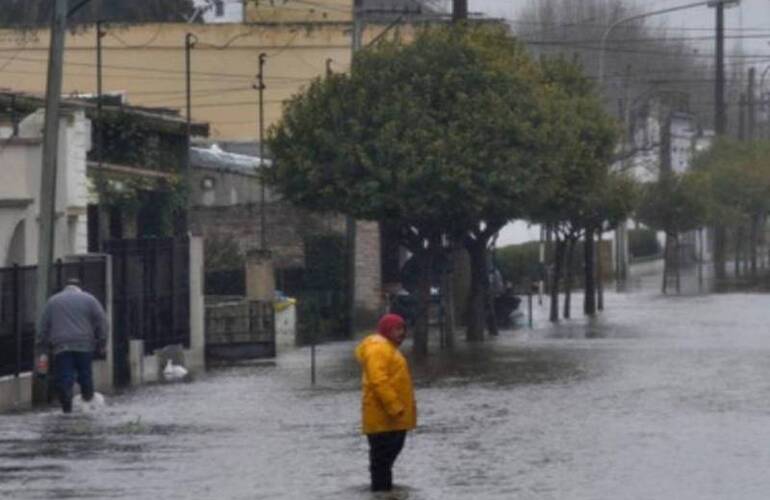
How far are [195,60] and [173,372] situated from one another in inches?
1137

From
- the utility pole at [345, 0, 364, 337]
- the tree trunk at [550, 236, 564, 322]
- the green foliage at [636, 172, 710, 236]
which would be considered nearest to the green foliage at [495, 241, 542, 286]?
the green foliage at [636, 172, 710, 236]

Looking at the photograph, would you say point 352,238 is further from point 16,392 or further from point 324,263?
point 16,392

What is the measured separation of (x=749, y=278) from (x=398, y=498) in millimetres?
65216

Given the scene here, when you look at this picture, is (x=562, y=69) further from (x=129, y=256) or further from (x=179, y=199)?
(x=129, y=256)

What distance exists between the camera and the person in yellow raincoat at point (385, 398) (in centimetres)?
1727

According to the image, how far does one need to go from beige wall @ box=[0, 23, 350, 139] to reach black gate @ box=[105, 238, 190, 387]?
24187 millimetres

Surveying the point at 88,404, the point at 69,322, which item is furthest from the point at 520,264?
the point at 69,322

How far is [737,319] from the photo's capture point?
169 ft

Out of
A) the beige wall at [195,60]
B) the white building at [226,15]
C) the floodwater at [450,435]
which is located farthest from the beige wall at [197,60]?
the floodwater at [450,435]

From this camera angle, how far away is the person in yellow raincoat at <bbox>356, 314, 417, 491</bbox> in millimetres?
Result: 17266

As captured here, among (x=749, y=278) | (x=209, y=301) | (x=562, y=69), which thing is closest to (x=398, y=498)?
(x=209, y=301)

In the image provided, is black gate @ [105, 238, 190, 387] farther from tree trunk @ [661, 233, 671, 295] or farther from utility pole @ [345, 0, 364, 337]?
tree trunk @ [661, 233, 671, 295]

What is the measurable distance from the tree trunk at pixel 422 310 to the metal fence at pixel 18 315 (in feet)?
31.0

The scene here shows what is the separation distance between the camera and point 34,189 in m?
33.9
